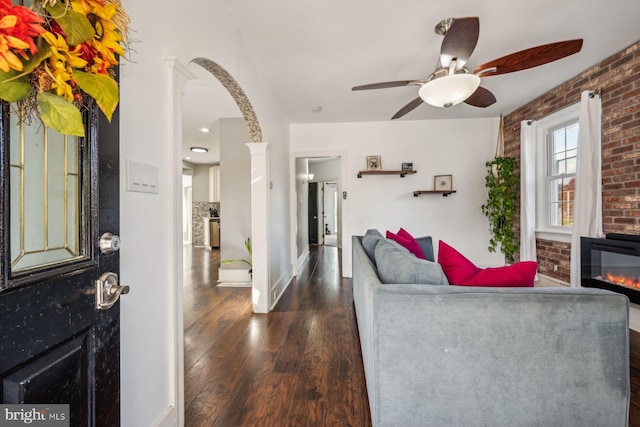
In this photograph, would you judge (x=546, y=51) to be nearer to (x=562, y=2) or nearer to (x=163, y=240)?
(x=562, y=2)

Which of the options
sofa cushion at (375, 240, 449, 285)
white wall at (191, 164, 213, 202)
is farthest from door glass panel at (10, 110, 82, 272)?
white wall at (191, 164, 213, 202)

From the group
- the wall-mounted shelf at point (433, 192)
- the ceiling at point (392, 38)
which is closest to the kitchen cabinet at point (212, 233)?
the ceiling at point (392, 38)

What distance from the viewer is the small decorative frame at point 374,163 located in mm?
4215

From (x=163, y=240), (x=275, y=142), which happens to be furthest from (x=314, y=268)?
(x=163, y=240)

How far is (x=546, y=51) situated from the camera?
1.69m

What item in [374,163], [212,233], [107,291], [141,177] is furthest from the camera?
[212,233]

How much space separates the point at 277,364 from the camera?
1.88m

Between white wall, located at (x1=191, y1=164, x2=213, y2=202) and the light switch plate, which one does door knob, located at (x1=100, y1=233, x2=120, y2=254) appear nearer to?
the light switch plate

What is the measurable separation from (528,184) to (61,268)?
4.43 meters

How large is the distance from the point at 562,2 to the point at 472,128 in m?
2.39

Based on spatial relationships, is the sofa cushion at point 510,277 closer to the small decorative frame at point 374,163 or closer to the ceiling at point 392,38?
the ceiling at point 392,38

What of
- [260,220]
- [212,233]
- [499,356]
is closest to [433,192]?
[260,220]

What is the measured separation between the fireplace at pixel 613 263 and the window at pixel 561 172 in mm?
629

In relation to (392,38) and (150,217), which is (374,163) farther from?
(150,217)
